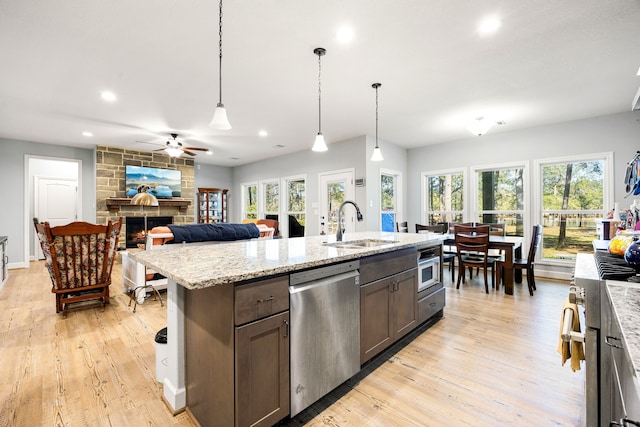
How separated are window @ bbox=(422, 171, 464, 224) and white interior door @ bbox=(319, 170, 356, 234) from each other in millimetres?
1762

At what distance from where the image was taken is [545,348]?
243 centimetres

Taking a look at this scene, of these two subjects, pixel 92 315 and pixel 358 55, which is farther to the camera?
pixel 92 315

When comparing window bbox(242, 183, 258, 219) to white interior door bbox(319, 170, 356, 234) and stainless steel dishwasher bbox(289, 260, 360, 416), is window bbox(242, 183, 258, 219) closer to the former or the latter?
white interior door bbox(319, 170, 356, 234)

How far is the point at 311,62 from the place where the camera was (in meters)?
2.91

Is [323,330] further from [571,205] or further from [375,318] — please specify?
[571,205]

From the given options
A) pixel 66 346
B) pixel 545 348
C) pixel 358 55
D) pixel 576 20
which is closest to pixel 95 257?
pixel 66 346

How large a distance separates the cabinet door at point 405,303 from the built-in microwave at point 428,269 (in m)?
0.13

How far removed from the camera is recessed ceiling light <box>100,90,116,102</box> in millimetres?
3592

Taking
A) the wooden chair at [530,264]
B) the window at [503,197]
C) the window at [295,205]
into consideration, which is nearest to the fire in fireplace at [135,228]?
the window at [295,205]

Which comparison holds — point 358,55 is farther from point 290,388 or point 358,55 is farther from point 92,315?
point 92,315

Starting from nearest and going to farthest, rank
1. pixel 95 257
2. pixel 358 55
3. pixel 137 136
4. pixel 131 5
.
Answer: pixel 131 5
pixel 358 55
pixel 95 257
pixel 137 136

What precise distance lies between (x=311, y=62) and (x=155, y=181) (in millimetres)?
5607

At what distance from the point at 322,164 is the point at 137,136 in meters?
3.69

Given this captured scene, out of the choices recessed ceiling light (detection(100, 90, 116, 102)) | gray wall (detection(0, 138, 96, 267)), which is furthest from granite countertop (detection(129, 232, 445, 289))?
gray wall (detection(0, 138, 96, 267))
